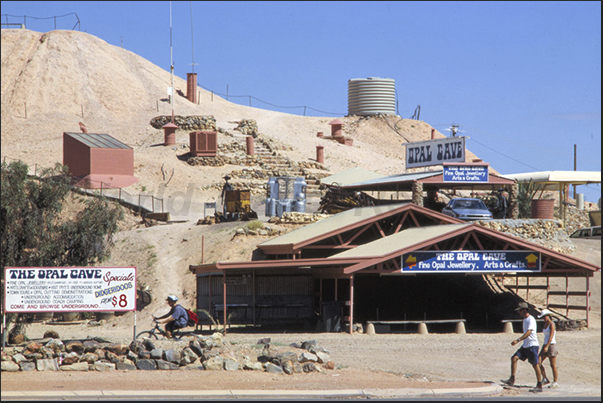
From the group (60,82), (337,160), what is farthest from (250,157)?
(60,82)

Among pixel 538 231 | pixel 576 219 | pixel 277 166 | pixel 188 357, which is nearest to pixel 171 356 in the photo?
pixel 188 357

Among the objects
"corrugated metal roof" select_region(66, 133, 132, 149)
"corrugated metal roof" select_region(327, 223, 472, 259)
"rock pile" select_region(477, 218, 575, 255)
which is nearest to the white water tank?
"corrugated metal roof" select_region(66, 133, 132, 149)

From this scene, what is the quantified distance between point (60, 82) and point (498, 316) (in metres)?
58.4

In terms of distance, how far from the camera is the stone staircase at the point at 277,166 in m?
56.2

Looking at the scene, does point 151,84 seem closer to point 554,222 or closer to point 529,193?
point 529,193

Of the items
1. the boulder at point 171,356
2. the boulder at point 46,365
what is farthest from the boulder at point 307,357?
the boulder at point 46,365

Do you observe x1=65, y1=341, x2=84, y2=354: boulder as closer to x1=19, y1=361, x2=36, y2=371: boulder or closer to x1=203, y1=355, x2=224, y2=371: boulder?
x1=19, y1=361, x2=36, y2=371: boulder

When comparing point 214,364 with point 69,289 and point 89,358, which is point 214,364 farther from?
point 69,289

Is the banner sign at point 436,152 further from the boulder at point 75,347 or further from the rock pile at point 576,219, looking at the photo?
the boulder at point 75,347

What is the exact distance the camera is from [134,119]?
7319 cm

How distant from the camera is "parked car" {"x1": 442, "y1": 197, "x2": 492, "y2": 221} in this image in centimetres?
3547

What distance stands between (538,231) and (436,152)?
7.09 meters

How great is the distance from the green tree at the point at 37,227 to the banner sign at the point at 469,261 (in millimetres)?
10006

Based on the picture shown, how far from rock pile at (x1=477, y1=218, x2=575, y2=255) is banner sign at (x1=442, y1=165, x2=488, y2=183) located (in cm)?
249
